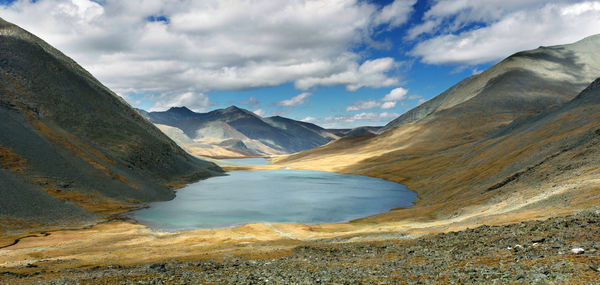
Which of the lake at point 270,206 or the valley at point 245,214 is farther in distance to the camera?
the lake at point 270,206

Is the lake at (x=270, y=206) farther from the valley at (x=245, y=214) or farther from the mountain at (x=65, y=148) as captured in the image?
the mountain at (x=65, y=148)

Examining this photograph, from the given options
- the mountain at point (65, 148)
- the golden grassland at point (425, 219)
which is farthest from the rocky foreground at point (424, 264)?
the mountain at point (65, 148)

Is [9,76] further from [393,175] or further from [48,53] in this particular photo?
[393,175]

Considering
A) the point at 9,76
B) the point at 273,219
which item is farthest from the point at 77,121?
the point at 273,219

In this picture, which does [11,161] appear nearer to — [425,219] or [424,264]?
[425,219]

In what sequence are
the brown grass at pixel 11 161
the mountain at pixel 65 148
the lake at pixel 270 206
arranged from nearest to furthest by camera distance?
the mountain at pixel 65 148, the brown grass at pixel 11 161, the lake at pixel 270 206

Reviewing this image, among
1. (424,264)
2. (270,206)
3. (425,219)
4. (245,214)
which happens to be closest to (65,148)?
(245,214)
